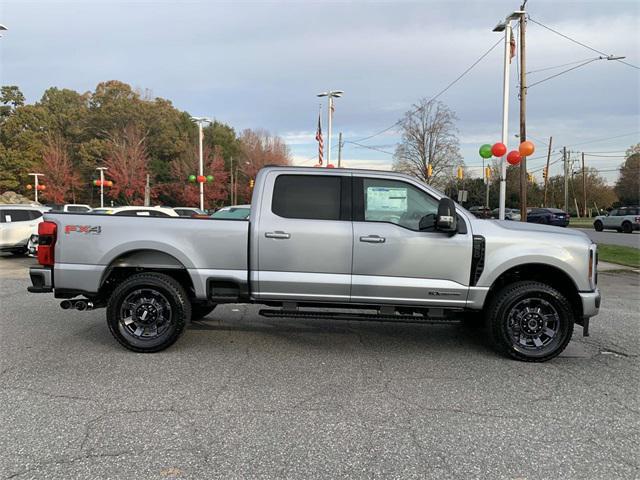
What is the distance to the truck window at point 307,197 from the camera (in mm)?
5168

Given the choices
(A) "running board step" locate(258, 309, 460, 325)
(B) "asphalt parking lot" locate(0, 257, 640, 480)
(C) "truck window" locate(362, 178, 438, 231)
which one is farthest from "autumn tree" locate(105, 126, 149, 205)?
(C) "truck window" locate(362, 178, 438, 231)

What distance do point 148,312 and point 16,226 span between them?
490 inches

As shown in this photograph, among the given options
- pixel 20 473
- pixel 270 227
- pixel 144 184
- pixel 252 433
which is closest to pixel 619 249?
pixel 270 227

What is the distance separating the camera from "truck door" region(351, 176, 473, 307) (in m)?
4.98

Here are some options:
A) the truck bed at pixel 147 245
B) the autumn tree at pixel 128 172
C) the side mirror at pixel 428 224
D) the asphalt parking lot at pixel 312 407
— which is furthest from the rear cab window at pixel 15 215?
the autumn tree at pixel 128 172

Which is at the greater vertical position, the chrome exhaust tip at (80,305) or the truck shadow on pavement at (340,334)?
the chrome exhaust tip at (80,305)

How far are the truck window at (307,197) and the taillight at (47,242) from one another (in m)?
2.43

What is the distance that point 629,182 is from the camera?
222ft

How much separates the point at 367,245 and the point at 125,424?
2.80m

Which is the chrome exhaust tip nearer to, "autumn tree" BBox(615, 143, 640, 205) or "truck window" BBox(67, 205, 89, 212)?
"truck window" BBox(67, 205, 89, 212)

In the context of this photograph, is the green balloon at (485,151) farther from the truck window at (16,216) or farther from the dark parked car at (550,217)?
the dark parked car at (550,217)

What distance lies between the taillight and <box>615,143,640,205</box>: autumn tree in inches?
2990

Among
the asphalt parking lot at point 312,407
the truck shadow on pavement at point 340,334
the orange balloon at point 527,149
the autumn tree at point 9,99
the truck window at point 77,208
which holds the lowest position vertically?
the asphalt parking lot at point 312,407

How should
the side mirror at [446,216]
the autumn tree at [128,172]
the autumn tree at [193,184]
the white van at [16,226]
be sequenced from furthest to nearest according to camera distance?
the autumn tree at [193,184], the autumn tree at [128,172], the white van at [16,226], the side mirror at [446,216]
